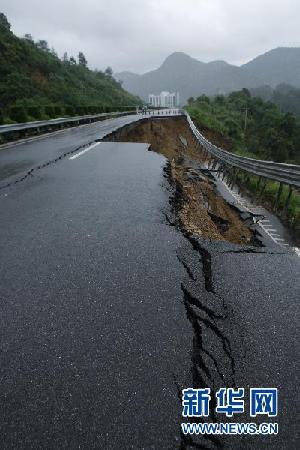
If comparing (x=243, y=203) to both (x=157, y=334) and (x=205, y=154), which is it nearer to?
(x=157, y=334)

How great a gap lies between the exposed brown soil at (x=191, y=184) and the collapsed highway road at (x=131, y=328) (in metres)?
1.18

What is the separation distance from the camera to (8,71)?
167 feet

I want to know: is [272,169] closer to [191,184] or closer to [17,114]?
[191,184]

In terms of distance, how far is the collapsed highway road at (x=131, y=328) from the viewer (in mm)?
2006

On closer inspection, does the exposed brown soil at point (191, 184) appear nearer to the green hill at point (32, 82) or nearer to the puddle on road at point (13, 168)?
the puddle on road at point (13, 168)

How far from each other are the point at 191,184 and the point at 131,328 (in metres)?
9.24

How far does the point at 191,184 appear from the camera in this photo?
1165 centimetres

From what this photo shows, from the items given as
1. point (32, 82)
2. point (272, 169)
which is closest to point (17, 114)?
point (272, 169)

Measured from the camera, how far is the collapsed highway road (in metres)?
2.01

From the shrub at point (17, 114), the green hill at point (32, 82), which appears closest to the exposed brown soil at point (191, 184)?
the shrub at point (17, 114)

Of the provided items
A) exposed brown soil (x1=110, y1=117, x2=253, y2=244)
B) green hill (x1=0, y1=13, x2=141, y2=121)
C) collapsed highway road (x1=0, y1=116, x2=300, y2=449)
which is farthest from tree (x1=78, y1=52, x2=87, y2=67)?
collapsed highway road (x1=0, y1=116, x2=300, y2=449)

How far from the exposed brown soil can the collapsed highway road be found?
3.88 ft

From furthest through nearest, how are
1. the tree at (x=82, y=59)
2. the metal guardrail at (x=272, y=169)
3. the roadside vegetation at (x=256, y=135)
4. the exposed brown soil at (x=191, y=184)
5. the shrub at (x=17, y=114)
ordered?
1. the tree at (x=82, y=59)
2. the roadside vegetation at (x=256, y=135)
3. the shrub at (x=17, y=114)
4. the metal guardrail at (x=272, y=169)
5. the exposed brown soil at (x=191, y=184)

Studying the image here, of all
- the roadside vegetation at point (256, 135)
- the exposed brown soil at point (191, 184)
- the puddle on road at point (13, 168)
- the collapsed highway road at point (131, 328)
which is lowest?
the roadside vegetation at point (256, 135)
